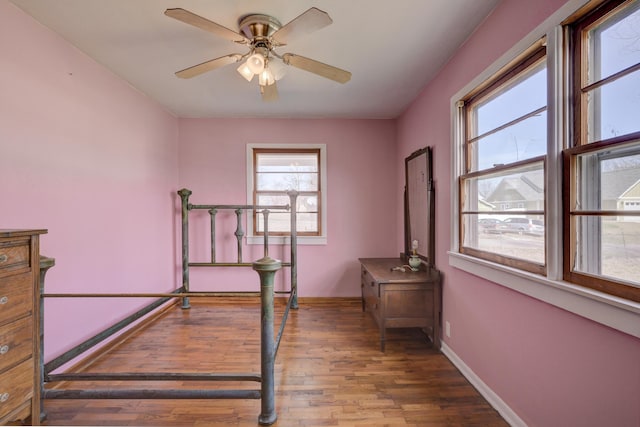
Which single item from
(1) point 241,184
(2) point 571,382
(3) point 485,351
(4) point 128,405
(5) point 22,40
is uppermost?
(5) point 22,40

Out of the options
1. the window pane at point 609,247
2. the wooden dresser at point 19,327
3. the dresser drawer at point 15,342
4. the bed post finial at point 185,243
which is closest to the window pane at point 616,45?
the window pane at point 609,247

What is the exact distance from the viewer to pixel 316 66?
1847mm

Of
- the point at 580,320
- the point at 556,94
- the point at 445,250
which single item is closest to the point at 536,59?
the point at 556,94

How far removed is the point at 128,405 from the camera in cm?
177

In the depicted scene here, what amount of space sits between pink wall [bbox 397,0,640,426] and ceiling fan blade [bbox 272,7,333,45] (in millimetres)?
1073

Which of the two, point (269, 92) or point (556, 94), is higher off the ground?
point (269, 92)

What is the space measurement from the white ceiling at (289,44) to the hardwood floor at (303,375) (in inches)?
95.5

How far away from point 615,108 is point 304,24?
56.9 inches

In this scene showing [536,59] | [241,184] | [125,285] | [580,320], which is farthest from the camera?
[241,184]

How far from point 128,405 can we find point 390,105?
351cm

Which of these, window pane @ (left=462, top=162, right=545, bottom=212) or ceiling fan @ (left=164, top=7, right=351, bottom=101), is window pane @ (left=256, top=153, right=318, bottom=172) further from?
window pane @ (left=462, top=162, right=545, bottom=212)

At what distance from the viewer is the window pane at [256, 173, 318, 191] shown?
12.4 feet

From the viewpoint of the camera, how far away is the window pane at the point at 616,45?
1.09 m

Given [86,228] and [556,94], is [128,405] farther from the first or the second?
[556,94]
